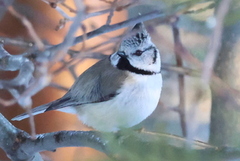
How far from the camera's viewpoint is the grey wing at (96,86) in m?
0.71

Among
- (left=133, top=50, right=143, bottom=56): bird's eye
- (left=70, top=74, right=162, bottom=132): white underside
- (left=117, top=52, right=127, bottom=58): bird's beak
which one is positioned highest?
(left=133, top=50, right=143, bottom=56): bird's eye

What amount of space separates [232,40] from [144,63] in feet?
0.65

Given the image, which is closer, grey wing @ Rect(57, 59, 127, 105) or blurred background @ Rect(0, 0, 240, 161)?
blurred background @ Rect(0, 0, 240, 161)

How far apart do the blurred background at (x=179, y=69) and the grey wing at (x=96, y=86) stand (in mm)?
38

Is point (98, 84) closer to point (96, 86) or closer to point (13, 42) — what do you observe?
point (96, 86)

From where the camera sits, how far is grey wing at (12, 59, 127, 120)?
71 cm

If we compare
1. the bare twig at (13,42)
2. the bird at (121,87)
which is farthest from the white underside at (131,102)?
the bare twig at (13,42)

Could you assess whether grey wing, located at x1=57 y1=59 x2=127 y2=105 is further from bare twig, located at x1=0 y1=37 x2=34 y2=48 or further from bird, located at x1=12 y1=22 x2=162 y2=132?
bare twig, located at x1=0 y1=37 x2=34 y2=48

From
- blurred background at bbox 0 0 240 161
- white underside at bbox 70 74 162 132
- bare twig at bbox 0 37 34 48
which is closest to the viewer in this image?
blurred background at bbox 0 0 240 161

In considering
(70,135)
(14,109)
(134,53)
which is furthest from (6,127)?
(14,109)

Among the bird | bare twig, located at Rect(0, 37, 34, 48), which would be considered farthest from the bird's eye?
bare twig, located at Rect(0, 37, 34, 48)

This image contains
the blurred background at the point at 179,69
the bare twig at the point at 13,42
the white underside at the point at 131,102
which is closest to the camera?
the blurred background at the point at 179,69

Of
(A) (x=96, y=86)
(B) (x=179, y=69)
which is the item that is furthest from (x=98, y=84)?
(B) (x=179, y=69)

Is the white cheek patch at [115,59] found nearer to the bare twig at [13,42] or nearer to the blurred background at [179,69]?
the blurred background at [179,69]
